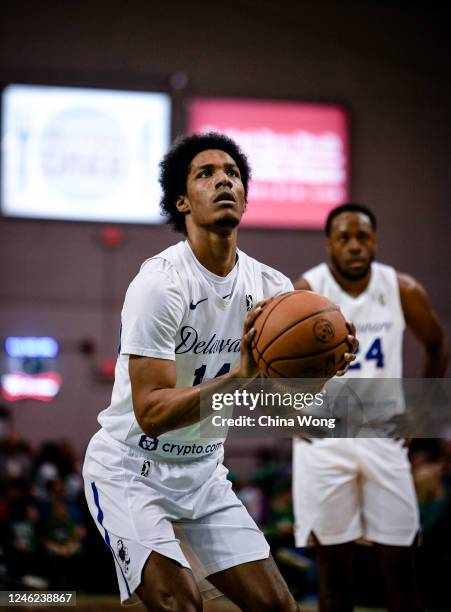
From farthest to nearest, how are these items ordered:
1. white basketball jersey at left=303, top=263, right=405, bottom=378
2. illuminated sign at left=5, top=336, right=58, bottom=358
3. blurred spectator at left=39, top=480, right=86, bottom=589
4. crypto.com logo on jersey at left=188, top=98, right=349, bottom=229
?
illuminated sign at left=5, top=336, right=58, bottom=358 → crypto.com logo on jersey at left=188, top=98, right=349, bottom=229 → blurred spectator at left=39, top=480, right=86, bottom=589 → white basketball jersey at left=303, top=263, right=405, bottom=378

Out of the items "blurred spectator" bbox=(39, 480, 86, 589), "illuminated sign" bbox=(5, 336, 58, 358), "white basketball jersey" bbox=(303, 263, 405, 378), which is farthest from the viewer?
"illuminated sign" bbox=(5, 336, 58, 358)

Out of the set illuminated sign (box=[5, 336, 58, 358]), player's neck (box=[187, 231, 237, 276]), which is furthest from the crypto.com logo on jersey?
player's neck (box=[187, 231, 237, 276])

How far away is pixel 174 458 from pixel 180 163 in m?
1.19

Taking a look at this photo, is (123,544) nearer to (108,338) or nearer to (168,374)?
(168,374)

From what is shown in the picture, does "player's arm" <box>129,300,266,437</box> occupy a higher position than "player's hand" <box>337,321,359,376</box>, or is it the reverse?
"player's hand" <box>337,321,359,376</box>

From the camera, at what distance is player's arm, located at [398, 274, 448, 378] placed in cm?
467

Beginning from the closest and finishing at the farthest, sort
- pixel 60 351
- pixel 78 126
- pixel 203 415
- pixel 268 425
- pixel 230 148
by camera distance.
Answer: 1. pixel 203 415
2. pixel 268 425
3. pixel 230 148
4. pixel 78 126
5. pixel 60 351

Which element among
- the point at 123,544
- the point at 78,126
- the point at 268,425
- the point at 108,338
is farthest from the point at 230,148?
the point at 108,338

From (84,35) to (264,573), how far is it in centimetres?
967

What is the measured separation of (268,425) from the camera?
330 centimetres

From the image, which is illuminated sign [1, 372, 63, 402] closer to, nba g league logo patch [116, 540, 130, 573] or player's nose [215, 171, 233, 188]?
player's nose [215, 171, 233, 188]

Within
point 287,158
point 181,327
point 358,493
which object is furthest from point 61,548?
point 287,158

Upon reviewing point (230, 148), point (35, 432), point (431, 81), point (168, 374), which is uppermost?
point (431, 81)

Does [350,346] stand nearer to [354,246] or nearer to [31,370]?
[354,246]
